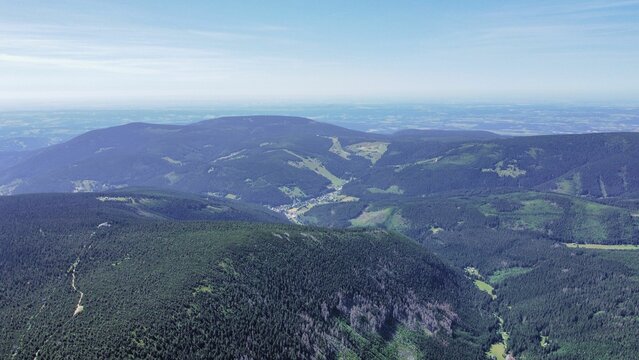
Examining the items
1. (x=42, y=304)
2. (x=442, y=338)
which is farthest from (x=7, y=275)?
(x=442, y=338)

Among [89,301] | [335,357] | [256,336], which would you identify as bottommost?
[335,357]

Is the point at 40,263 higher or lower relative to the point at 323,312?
higher

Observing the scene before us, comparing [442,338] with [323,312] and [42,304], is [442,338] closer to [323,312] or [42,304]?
[323,312]

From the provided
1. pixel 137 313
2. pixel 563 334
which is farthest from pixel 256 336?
pixel 563 334

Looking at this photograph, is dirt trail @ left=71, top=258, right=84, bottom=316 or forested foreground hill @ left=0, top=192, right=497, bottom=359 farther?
dirt trail @ left=71, top=258, right=84, bottom=316

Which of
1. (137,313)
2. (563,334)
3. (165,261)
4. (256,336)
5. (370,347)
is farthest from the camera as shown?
(563,334)

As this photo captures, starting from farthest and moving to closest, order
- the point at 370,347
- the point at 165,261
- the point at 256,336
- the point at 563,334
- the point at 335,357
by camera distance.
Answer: the point at 563,334, the point at 165,261, the point at 370,347, the point at 335,357, the point at 256,336

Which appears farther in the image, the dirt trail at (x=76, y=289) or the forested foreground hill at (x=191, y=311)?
the dirt trail at (x=76, y=289)

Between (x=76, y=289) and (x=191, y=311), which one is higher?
(x=191, y=311)

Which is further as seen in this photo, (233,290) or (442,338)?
(442,338)

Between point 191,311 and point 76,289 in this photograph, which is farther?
point 76,289
